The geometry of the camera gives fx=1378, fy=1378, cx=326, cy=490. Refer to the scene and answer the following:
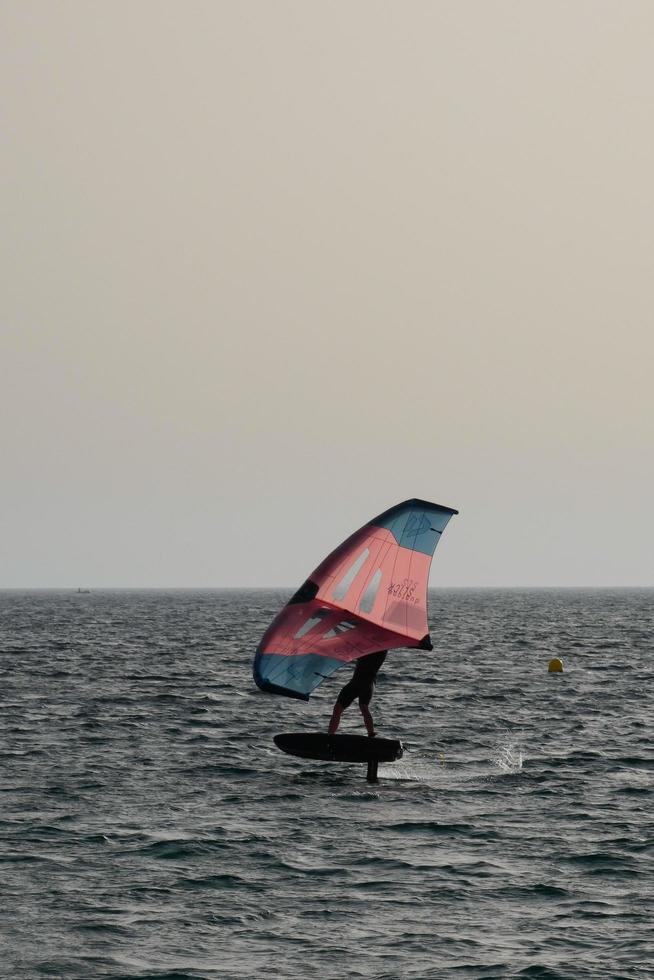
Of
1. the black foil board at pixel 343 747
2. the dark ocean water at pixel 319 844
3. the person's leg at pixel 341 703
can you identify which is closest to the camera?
the dark ocean water at pixel 319 844

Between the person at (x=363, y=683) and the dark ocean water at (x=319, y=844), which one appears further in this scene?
the person at (x=363, y=683)

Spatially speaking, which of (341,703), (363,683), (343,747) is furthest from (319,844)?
(363,683)

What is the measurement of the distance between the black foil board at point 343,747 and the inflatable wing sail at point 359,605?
79cm

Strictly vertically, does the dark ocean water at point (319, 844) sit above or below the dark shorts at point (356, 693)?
below

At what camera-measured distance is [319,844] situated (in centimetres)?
1867

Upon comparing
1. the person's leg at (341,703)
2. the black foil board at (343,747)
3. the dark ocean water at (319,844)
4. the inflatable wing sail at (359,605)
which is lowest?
the dark ocean water at (319,844)

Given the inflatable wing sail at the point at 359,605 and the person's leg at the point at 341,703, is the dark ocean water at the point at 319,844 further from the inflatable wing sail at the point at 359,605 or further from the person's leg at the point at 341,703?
the inflatable wing sail at the point at 359,605

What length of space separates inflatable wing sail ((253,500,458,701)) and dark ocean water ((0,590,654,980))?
204 centimetres

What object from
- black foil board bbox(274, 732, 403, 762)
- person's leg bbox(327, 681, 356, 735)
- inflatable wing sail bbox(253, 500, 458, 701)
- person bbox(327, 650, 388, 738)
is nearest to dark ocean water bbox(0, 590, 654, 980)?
black foil board bbox(274, 732, 403, 762)

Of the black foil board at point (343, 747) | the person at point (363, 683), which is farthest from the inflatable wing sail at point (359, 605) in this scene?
the black foil board at point (343, 747)

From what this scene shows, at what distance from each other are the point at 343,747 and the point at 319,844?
501 centimetres

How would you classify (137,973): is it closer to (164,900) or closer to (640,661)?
(164,900)

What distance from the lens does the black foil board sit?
77.3 feet

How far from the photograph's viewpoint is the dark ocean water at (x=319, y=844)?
45.7ft
